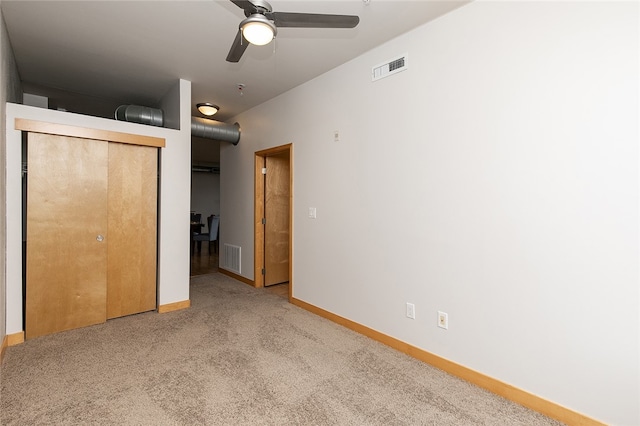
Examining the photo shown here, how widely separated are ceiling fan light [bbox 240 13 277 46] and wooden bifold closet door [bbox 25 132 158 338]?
234 cm

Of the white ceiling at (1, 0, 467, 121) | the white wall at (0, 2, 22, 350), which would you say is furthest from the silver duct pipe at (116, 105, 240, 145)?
A: the white wall at (0, 2, 22, 350)

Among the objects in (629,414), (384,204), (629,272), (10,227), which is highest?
(384,204)

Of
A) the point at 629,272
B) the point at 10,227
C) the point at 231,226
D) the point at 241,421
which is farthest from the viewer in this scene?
the point at 231,226

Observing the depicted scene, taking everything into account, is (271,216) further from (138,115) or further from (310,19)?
(310,19)

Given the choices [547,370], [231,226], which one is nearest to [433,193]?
[547,370]

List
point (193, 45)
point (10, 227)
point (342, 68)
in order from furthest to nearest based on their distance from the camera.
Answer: point (342, 68) → point (193, 45) → point (10, 227)

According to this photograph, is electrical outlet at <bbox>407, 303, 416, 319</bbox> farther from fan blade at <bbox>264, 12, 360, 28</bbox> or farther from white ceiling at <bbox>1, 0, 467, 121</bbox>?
white ceiling at <bbox>1, 0, 467, 121</bbox>

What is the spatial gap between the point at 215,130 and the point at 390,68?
3024 millimetres

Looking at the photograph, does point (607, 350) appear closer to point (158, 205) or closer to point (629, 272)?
point (629, 272)

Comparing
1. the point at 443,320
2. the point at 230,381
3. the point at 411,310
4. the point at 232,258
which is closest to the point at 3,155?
the point at 230,381

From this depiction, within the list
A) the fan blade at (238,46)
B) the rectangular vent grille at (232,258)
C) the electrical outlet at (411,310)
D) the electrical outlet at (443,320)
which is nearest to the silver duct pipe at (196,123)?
the rectangular vent grille at (232,258)

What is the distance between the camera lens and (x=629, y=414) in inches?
62.7

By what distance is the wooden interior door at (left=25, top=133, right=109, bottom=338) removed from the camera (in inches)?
111

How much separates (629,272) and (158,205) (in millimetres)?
4127
